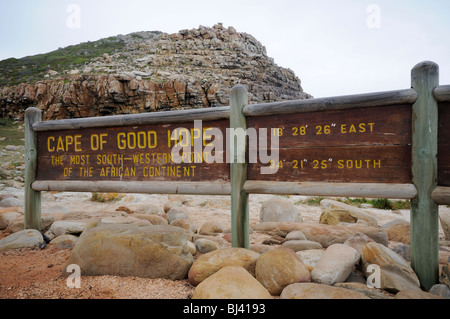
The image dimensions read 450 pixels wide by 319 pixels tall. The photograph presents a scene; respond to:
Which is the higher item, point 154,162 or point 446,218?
point 154,162

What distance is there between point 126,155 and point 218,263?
2.13 meters

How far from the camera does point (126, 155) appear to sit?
12.5 ft

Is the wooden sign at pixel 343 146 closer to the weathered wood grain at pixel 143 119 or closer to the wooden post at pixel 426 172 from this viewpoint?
the wooden post at pixel 426 172

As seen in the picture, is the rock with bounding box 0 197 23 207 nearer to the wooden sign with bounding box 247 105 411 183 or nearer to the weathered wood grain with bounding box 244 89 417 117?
the wooden sign with bounding box 247 105 411 183

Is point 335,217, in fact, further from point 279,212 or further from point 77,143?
point 77,143

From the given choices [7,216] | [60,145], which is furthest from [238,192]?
[7,216]

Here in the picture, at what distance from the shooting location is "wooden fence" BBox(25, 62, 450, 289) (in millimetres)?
2582

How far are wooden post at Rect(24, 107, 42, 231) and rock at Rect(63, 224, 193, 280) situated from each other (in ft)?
6.76

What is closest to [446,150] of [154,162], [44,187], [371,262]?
[371,262]

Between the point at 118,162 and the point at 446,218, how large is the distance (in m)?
5.97

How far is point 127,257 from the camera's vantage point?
271 centimetres

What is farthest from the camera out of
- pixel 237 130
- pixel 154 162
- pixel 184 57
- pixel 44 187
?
pixel 184 57
